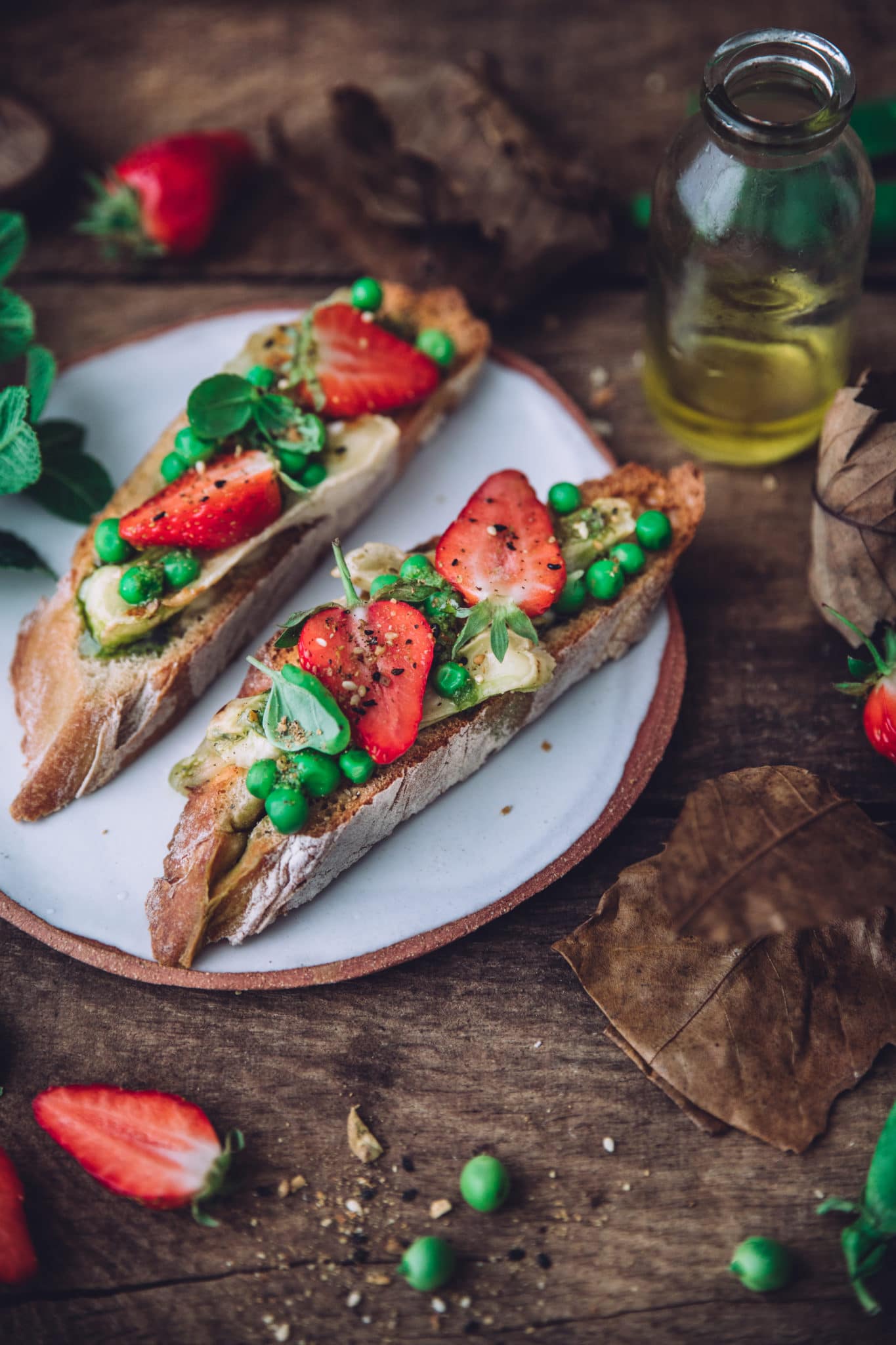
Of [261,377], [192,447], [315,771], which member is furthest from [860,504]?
[192,447]

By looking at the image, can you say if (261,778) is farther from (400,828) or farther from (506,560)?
(506,560)

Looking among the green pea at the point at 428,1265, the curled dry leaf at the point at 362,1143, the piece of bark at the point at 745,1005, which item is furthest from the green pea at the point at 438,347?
the green pea at the point at 428,1265

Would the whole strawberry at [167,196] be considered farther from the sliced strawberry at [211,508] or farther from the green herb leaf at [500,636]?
the green herb leaf at [500,636]

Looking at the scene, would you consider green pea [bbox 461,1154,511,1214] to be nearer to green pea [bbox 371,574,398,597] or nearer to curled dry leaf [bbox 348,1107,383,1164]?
curled dry leaf [bbox 348,1107,383,1164]

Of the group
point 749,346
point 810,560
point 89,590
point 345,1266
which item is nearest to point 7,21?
point 89,590

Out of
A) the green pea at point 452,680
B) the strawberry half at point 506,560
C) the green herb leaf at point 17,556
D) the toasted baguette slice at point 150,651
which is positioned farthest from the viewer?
the green herb leaf at point 17,556

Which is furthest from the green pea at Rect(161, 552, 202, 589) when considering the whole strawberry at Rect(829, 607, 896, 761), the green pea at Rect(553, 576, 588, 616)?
the whole strawberry at Rect(829, 607, 896, 761)
